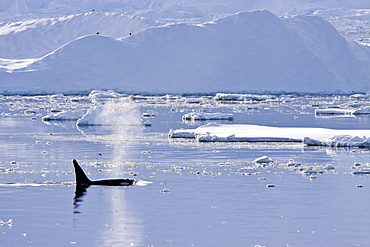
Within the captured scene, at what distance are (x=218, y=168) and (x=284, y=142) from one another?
20.4 feet

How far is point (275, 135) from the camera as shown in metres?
23.9

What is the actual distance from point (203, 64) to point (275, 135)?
46.1 meters

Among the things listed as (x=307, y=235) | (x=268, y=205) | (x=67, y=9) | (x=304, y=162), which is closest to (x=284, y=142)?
(x=304, y=162)

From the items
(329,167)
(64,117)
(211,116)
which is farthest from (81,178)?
(64,117)

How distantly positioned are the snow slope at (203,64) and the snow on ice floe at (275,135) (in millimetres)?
41437

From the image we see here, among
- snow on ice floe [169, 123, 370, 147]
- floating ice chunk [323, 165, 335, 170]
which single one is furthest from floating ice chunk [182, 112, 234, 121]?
floating ice chunk [323, 165, 335, 170]

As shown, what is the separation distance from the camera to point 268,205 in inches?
488

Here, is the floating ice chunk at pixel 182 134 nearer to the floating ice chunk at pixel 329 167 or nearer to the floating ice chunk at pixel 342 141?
the floating ice chunk at pixel 342 141

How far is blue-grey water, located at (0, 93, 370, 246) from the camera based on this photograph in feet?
33.6

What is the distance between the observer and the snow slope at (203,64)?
6775 cm

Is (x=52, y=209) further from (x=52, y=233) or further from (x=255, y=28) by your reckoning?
(x=255, y=28)

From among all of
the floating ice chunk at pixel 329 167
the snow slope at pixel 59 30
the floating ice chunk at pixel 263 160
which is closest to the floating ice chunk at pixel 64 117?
the floating ice chunk at pixel 263 160

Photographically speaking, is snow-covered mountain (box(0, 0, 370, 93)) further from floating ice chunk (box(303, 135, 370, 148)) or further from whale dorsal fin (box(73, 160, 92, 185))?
whale dorsal fin (box(73, 160, 92, 185))

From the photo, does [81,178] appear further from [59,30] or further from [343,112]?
[59,30]
